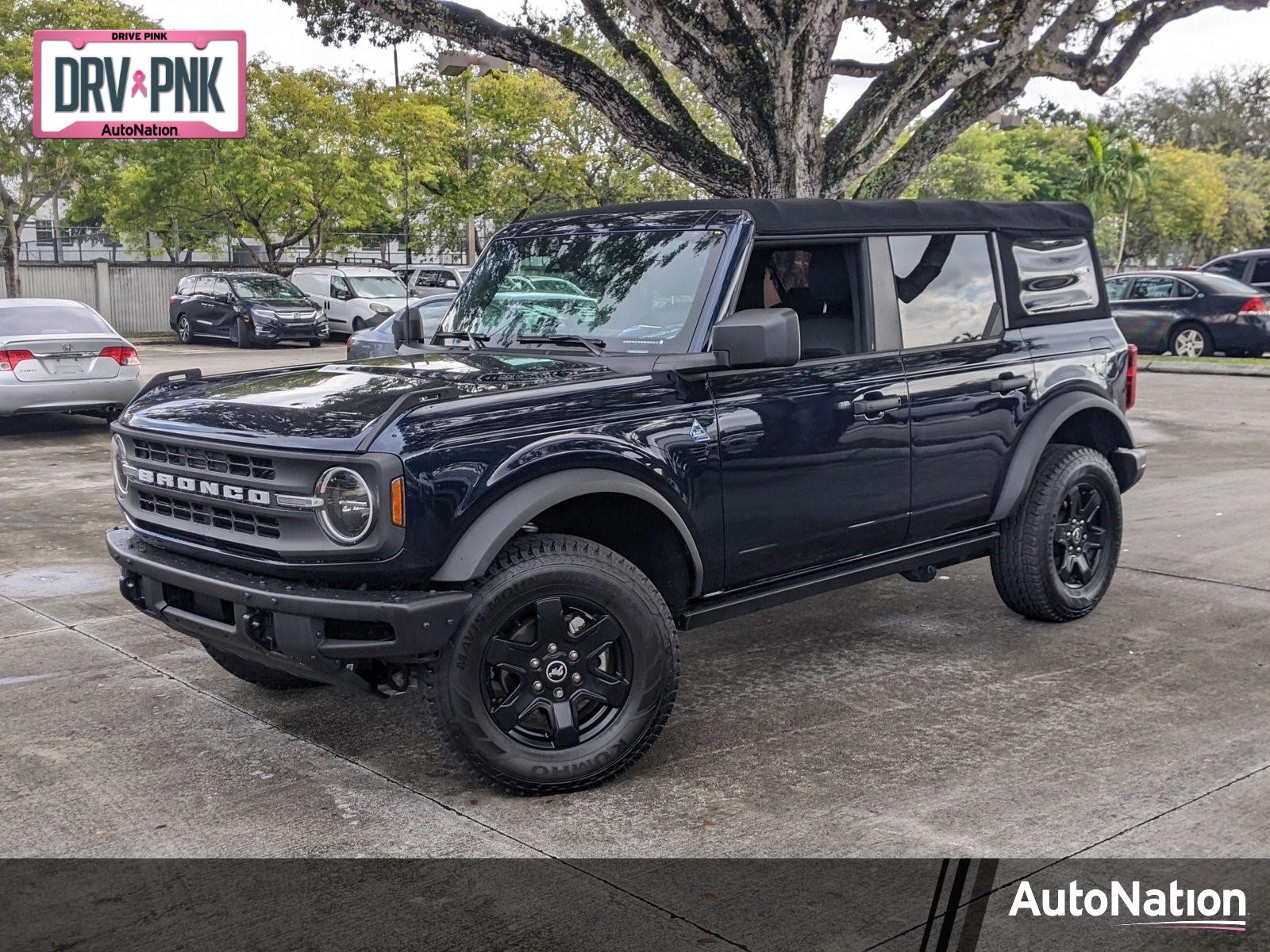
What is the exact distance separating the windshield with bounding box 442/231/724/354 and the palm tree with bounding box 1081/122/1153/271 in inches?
2179

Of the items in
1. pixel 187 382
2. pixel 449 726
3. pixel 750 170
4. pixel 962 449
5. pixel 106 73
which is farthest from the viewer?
pixel 106 73

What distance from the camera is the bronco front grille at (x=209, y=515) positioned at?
14.5ft

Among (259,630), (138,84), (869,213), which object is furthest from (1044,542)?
(138,84)

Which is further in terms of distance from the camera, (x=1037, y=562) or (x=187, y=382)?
(x=1037, y=562)

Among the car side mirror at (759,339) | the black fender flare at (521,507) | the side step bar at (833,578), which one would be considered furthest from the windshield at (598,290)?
the side step bar at (833,578)

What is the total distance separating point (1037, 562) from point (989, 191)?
57.1 metres

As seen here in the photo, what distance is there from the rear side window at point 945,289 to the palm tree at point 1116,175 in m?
54.3

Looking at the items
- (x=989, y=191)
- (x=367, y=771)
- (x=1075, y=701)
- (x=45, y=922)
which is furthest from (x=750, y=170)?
(x=989, y=191)

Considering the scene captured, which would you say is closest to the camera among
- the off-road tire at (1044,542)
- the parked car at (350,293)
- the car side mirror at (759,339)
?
the car side mirror at (759,339)

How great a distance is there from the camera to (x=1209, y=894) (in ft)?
12.1

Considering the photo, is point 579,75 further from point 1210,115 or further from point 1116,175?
point 1210,115

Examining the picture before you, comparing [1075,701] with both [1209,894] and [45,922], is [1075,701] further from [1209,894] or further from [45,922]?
[45,922]

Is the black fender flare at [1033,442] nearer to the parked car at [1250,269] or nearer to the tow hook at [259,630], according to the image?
the tow hook at [259,630]

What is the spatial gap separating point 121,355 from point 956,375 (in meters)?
10.2
